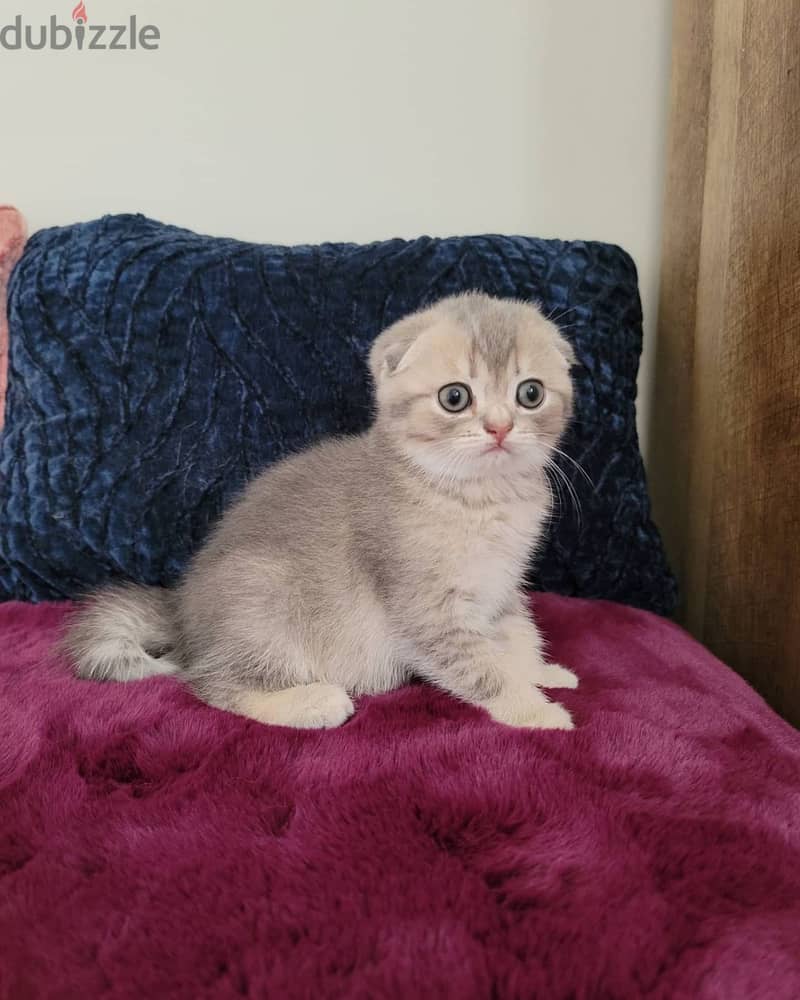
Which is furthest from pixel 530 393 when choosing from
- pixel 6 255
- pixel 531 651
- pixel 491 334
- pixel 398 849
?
pixel 6 255

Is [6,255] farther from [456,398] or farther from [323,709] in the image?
[323,709]

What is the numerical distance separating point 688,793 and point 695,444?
0.88 meters

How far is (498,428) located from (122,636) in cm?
64

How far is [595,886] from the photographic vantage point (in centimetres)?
64

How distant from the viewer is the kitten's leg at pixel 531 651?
1102 millimetres

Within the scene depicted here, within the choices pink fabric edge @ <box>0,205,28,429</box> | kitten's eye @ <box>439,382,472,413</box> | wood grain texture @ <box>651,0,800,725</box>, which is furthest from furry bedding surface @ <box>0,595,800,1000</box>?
pink fabric edge @ <box>0,205,28,429</box>

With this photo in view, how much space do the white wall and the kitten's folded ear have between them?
0.65 metres

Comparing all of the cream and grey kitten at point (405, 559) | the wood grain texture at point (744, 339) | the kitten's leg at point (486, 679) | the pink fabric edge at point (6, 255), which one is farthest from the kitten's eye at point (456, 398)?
the pink fabric edge at point (6, 255)

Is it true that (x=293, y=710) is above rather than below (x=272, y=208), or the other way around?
below

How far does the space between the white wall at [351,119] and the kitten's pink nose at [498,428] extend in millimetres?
826

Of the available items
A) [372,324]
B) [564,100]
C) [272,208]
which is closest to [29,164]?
[272,208]

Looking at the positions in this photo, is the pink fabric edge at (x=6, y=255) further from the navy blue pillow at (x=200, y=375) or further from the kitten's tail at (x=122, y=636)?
the kitten's tail at (x=122, y=636)

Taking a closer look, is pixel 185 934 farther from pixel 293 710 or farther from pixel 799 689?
pixel 799 689

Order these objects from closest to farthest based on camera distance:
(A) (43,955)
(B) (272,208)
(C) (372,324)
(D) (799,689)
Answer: (A) (43,955), (D) (799,689), (C) (372,324), (B) (272,208)
